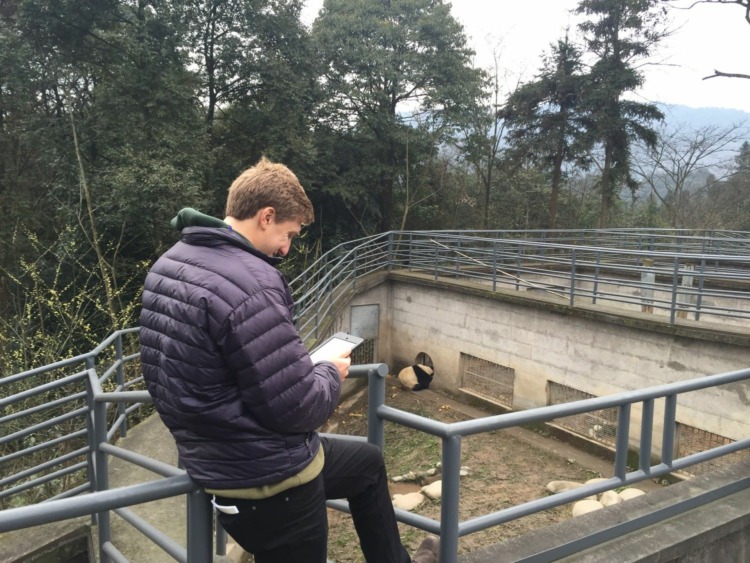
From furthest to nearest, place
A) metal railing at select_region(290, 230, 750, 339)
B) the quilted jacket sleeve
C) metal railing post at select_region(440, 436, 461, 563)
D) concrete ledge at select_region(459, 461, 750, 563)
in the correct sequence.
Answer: metal railing at select_region(290, 230, 750, 339), concrete ledge at select_region(459, 461, 750, 563), metal railing post at select_region(440, 436, 461, 563), the quilted jacket sleeve

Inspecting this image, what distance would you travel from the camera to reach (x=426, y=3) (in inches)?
829

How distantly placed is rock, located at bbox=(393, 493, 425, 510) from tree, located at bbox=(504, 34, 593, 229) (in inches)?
686

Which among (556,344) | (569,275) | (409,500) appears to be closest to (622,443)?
(409,500)

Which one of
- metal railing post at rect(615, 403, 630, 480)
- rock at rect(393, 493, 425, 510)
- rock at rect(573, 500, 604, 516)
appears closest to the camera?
metal railing post at rect(615, 403, 630, 480)

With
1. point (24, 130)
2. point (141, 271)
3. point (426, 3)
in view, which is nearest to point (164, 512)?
point (141, 271)

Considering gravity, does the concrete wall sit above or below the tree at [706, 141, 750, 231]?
below

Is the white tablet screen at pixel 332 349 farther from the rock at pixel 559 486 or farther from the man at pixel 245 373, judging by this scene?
the rock at pixel 559 486

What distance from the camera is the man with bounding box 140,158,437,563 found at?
1516 millimetres

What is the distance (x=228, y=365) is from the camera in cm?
152

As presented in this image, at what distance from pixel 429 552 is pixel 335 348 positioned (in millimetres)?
1054

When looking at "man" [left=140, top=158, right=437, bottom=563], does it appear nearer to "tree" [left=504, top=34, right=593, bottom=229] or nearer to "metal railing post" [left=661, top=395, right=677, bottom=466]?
"metal railing post" [left=661, top=395, right=677, bottom=466]

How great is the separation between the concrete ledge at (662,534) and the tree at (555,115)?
67.6 feet

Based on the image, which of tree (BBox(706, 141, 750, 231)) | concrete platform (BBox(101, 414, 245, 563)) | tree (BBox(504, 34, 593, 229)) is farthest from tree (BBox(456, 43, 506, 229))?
concrete platform (BBox(101, 414, 245, 563))

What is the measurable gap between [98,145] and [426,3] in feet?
42.9
